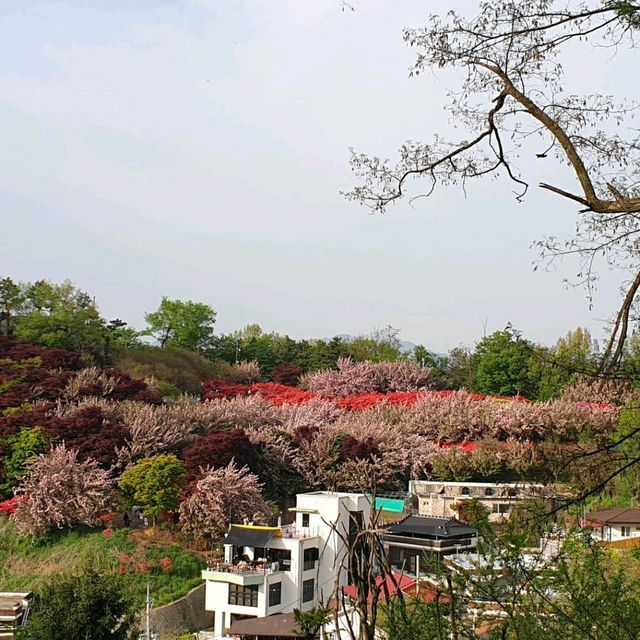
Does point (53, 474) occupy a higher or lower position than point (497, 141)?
lower

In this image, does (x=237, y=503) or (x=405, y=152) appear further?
(x=237, y=503)

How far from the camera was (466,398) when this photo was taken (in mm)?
24203

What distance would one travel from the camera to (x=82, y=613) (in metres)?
11.0

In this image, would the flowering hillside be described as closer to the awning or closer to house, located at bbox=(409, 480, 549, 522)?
house, located at bbox=(409, 480, 549, 522)

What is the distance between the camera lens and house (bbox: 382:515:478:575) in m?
15.7

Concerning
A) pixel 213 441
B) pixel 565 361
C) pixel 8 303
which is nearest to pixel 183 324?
pixel 8 303

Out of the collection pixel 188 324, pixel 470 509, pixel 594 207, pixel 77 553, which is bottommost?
pixel 77 553

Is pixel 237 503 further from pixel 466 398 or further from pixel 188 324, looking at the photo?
pixel 188 324

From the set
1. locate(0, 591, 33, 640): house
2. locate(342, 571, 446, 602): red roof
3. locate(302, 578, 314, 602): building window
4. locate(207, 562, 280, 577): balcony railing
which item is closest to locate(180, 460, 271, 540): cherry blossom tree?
locate(207, 562, 280, 577): balcony railing

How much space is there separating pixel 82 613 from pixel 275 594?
→ 4893 mm

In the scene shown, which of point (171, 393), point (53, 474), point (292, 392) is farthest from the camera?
point (292, 392)

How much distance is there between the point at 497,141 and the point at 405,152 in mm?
473

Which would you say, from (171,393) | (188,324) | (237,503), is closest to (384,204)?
(237,503)

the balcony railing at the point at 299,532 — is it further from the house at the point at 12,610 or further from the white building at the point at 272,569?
the house at the point at 12,610
